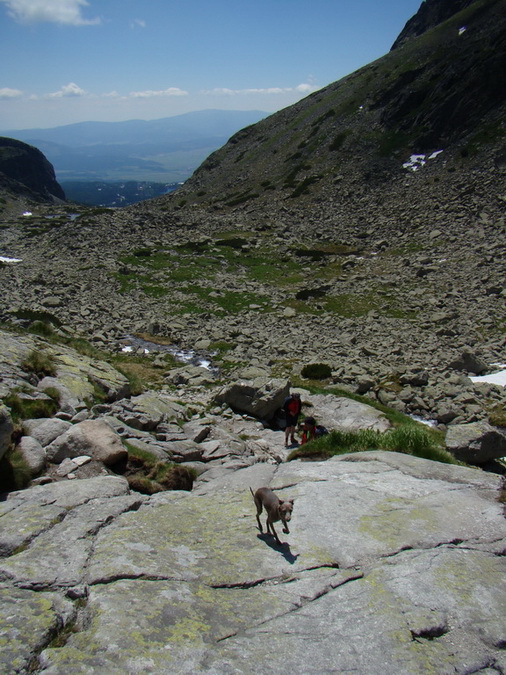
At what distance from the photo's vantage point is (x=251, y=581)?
20.1ft

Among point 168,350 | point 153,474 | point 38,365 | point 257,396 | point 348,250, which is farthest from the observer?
point 348,250

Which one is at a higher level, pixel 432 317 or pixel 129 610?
pixel 129 610

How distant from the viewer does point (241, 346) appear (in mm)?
30078

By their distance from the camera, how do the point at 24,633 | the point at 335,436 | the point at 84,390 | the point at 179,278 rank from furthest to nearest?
1. the point at 179,278
2. the point at 84,390
3. the point at 335,436
4. the point at 24,633

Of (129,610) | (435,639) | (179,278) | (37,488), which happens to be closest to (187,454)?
(37,488)

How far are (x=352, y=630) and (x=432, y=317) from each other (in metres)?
29.9

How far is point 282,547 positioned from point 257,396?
1260 cm

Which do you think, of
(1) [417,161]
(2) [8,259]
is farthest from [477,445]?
(1) [417,161]

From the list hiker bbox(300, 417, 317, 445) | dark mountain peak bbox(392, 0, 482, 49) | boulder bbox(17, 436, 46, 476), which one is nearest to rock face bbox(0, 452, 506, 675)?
boulder bbox(17, 436, 46, 476)

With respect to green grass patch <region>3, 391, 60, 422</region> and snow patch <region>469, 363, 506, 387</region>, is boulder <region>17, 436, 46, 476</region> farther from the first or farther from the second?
snow patch <region>469, 363, 506, 387</region>

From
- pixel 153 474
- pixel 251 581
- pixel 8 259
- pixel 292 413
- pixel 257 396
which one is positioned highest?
pixel 251 581

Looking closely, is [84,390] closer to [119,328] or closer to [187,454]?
[187,454]

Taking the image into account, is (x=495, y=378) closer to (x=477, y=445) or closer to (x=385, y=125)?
(x=477, y=445)

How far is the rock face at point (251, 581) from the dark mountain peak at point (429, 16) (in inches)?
5702
